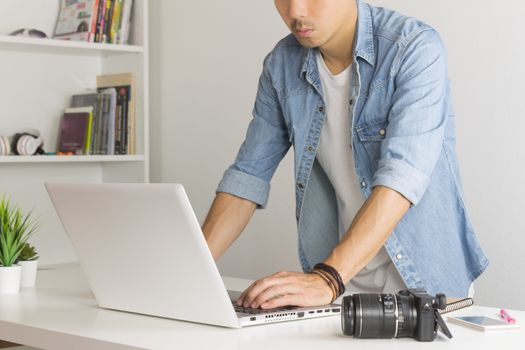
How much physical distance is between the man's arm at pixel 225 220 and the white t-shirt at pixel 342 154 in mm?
228

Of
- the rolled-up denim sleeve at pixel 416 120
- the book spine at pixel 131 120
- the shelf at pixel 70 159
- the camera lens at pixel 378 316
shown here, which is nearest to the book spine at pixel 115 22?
the book spine at pixel 131 120

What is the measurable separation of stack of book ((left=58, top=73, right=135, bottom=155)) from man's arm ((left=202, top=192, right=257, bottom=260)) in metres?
1.69

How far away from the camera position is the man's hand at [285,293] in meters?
1.59

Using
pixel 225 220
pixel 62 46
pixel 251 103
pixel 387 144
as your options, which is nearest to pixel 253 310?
pixel 387 144

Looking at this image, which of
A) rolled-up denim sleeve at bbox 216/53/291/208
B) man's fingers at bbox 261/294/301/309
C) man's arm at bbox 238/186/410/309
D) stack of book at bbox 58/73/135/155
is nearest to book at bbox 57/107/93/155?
stack of book at bbox 58/73/135/155

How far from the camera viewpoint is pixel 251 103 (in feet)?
11.8

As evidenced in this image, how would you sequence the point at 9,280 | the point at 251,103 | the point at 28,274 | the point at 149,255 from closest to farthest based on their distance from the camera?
the point at 149,255, the point at 9,280, the point at 28,274, the point at 251,103

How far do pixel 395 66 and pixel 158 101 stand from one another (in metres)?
2.20

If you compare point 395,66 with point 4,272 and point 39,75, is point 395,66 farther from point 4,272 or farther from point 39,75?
point 39,75

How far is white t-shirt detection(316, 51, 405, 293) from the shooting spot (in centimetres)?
207

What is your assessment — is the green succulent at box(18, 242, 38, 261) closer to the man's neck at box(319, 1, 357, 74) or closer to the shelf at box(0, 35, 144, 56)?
the man's neck at box(319, 1, 357, 74)

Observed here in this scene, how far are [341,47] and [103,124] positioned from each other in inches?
76.1

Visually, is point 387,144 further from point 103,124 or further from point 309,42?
point 103,124

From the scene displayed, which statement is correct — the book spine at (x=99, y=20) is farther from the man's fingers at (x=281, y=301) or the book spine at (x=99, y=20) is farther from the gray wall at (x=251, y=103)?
the man's fingers at (x=281, y=301)
